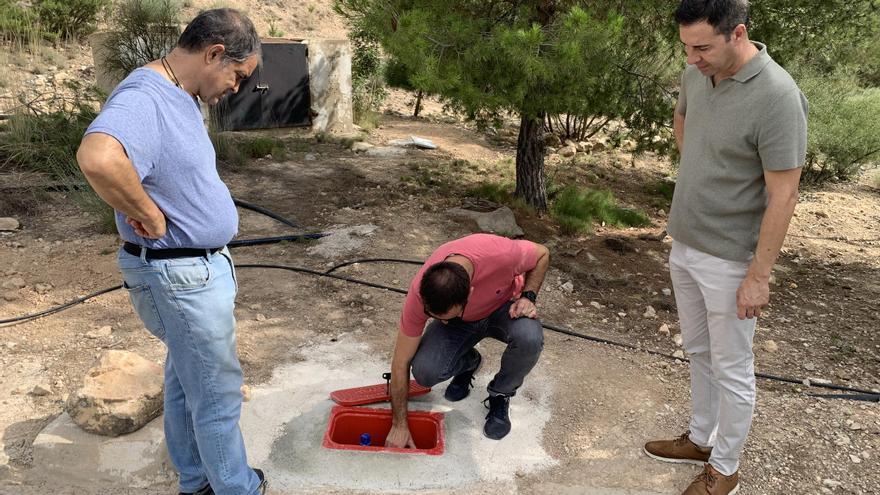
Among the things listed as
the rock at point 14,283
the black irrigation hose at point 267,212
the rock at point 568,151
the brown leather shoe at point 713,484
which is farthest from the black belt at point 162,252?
the rock at point 568,151

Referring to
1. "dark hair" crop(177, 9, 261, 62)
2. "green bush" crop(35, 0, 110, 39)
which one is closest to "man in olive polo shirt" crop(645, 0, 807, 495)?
"dark hair" crop(177, 9, 261, 62)

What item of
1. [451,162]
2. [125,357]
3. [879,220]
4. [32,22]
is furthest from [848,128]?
[32,22]

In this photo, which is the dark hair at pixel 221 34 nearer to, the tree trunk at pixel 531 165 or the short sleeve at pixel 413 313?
the short sleeve at pixel 413 313

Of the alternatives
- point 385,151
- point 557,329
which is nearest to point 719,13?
point 557,329

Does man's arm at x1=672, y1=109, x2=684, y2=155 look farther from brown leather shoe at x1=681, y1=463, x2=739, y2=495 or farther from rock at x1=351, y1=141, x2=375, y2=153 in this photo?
rock at x1=351, y1=141, x2=375, y2=153

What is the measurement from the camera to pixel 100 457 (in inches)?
105

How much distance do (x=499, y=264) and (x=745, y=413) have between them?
1.04m

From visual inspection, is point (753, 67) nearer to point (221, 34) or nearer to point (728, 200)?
point (728, 200)

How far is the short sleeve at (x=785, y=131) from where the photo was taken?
2.02 m

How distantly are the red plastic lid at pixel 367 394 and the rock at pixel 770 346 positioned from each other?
213cm

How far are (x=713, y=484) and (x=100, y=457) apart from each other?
234 cm

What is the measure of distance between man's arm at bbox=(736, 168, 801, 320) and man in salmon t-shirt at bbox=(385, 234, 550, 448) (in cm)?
88

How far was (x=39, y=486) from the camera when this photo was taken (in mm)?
2514

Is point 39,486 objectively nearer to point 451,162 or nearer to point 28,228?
point 28,228
